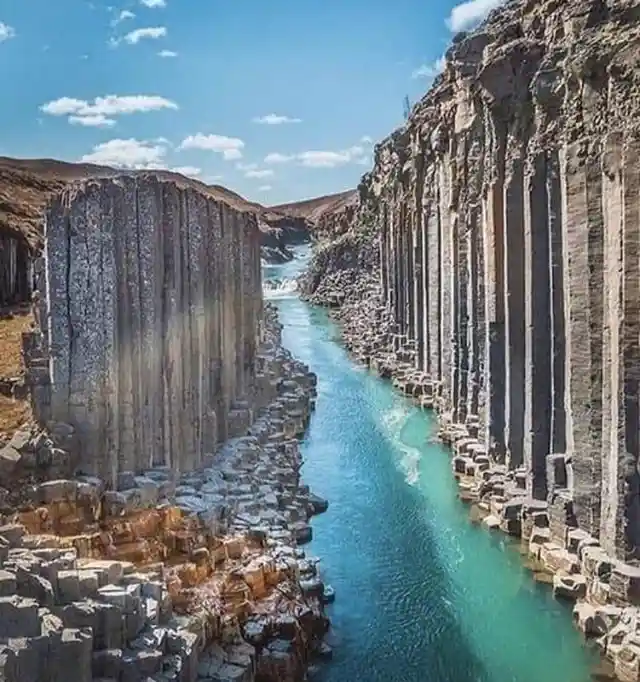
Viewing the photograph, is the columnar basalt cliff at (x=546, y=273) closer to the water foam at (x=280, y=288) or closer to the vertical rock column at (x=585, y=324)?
the vertical rock column at (x=585, y=324)

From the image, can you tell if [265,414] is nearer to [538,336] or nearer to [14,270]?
[538,336]

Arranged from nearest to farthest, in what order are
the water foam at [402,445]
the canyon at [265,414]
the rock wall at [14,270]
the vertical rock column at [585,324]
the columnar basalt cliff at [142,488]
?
the columnar basalt cliff at [142,488]
the canyon at [265,414]
the vertical rock column at [585,324]
the water foam at [402,445]
the rock wall at [14,270]

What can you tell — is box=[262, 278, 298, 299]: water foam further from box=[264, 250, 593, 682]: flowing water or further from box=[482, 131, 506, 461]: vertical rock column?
box=[482, 131, 506, 461]: vertical rock column

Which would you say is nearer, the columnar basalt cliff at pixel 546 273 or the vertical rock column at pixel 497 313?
the columnar basalt cliff at pixel 546 273

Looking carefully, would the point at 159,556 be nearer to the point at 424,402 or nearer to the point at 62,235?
the point at 62,235

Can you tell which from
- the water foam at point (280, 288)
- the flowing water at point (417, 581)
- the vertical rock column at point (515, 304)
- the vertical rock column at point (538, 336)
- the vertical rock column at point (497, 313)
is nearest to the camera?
the flowing water at point (417, 581)

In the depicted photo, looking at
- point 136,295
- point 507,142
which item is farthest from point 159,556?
point 507,142

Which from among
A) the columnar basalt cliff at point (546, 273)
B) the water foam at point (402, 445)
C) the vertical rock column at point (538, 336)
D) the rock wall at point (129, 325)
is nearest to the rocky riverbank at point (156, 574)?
the rock wall at point (129, 325)

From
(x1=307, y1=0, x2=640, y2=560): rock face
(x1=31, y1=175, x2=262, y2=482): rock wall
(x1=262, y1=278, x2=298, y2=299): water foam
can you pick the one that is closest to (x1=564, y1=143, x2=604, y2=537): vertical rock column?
(x1=307, y1=0, x2=640, y2=560): rock face
